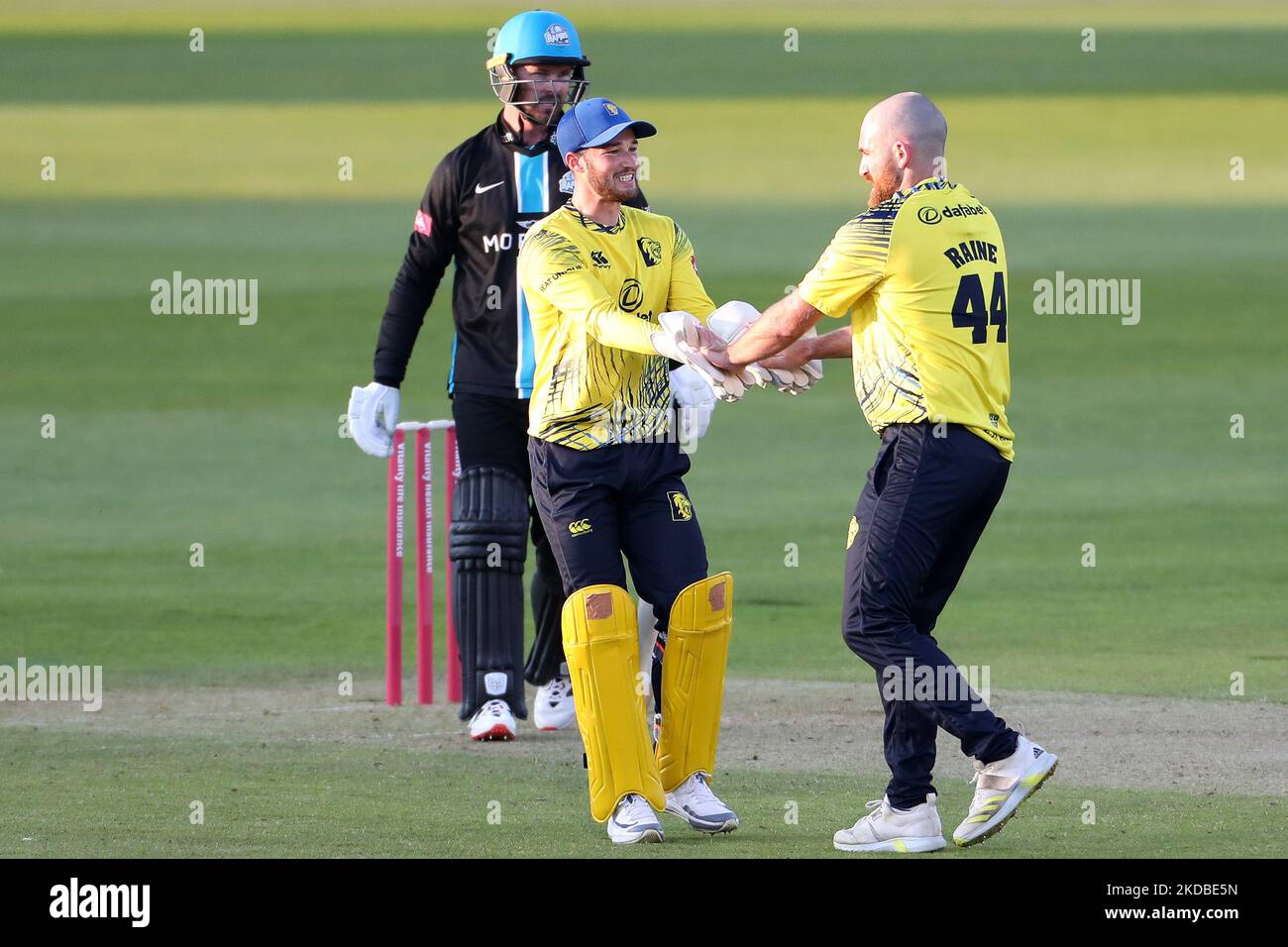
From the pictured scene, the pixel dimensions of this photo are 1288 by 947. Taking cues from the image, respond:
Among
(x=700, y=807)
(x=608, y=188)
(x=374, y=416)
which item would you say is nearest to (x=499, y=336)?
(x=374, y=416)

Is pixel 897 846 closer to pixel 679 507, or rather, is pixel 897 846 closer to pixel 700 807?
pixel 700 807

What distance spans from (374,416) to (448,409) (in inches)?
368

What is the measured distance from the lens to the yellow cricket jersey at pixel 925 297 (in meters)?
5.34

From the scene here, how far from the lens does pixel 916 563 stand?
17.7 ft

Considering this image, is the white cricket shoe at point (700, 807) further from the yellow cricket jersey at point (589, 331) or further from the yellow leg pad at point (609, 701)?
the yellow cricket jersey at point (589, 331)

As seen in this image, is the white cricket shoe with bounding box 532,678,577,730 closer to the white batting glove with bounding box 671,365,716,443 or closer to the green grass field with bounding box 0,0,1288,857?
the green grass field with bounding box 0,0,1288,857

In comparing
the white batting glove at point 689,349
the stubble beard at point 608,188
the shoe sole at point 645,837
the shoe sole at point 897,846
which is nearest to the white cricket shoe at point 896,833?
the shoe sole at point 897,846

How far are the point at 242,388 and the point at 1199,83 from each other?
94.7 feet

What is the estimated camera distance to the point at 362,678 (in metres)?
8.66

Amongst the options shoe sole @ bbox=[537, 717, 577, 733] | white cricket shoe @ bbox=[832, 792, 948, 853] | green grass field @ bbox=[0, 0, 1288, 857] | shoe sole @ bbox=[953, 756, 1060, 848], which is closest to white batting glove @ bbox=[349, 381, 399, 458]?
green grass field @ bbox=[0, 0, 1288, 857]

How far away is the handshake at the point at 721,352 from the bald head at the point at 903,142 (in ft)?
1.64

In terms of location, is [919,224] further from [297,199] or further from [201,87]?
[201,87]

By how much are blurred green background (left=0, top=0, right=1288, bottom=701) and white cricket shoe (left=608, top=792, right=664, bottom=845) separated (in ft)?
9.55
